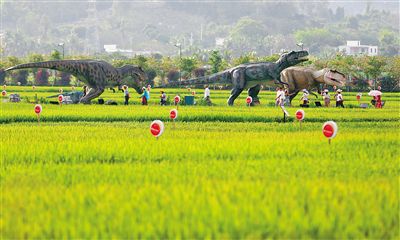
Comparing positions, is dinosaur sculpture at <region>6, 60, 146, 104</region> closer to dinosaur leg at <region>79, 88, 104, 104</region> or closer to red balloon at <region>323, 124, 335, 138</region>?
dinosaur leg at <region>79, 88, 104, 104</region>

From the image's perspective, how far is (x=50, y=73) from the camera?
296ft

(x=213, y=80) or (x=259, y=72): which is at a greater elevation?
(x=259, y=72)

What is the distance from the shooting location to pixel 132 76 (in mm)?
35656

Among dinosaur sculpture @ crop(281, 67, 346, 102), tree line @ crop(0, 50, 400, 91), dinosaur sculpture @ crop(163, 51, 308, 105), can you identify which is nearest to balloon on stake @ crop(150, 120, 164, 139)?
dinosaur sculpture @ crop(163, 51, 308, 105)

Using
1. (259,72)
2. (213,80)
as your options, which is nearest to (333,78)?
(259,72)

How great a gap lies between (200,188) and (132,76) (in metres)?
27.5

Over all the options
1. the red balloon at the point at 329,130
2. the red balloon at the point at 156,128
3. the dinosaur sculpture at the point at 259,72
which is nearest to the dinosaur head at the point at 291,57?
the dinosaur sculpture at the point at 259,72

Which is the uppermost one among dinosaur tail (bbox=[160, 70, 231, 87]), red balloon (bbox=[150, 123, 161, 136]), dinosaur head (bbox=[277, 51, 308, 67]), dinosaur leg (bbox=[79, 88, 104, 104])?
dinosaur head (bbox=[277, 51, 308, 67])

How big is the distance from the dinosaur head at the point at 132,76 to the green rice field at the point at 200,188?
19487mm

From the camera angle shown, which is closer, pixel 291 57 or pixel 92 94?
pixel 291 57

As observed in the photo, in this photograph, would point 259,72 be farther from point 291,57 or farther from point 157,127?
point 157,127

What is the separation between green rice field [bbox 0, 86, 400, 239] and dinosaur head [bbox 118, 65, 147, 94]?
19.5 metres

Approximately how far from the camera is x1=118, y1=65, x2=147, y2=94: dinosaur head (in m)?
35.2

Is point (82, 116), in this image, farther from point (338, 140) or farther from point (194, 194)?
point (194, 194)
